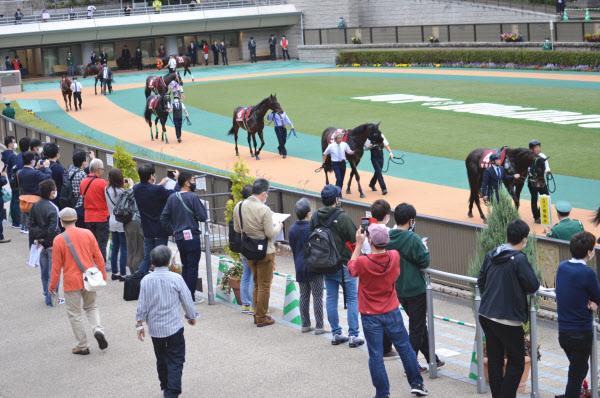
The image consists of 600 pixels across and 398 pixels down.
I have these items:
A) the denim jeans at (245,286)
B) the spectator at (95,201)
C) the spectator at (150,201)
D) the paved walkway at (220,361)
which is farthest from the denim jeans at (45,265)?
the denim jeans at (245,286)

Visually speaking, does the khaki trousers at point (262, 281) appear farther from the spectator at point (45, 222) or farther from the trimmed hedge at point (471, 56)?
the trimmed hedge at point (471, 56)

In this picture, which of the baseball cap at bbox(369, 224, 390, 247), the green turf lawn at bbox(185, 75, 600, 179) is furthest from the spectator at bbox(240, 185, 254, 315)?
the green turf lawn at bbox(185, 75, 600, 179)

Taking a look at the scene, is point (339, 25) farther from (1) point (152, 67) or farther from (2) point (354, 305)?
(2) point (354, 305)

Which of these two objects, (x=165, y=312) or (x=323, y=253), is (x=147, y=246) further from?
(x=165, y=312)

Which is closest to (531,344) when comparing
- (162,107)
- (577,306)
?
(577,306)

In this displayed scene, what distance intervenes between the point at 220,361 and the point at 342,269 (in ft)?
5.66

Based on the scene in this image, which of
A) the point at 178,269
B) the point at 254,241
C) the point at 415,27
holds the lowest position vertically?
the point at 178,269

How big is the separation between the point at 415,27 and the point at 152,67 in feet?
73.9

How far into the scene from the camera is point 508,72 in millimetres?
41781

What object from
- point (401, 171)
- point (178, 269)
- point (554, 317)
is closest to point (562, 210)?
point (554, 317)

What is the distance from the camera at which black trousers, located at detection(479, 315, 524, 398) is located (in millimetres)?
6648

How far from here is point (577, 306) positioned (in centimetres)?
664

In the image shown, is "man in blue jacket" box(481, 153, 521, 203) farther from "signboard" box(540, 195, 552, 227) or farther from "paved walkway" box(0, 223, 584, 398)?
"paved walkway" box(0, 223, 584, 398)

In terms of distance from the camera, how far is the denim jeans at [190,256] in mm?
10305
